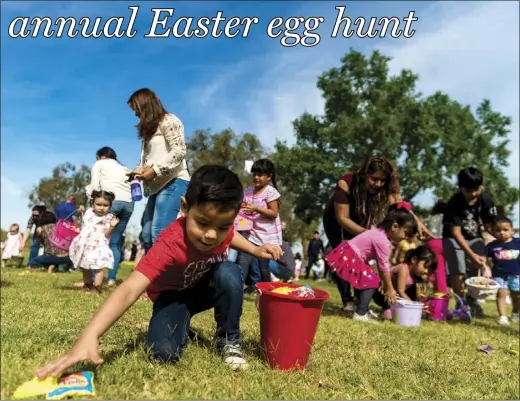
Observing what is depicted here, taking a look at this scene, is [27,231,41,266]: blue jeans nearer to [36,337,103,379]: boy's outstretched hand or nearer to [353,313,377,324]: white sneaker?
[353,313,377,324]: white sneaker

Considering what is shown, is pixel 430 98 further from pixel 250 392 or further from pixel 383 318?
pixel 250 392

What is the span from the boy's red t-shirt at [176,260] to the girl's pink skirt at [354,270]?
2656mm

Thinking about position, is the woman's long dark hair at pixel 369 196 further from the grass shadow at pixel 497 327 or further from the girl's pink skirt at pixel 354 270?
the grass shadow at pixel 497 327

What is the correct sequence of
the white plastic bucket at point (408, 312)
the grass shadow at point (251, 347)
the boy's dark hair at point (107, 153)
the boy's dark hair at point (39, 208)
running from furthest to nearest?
the boy's dark hair at point (39, 208), the boy's dark hair at point (107, 153), the white plastic bucket at point (408, 312), the grass shadow at point (251, 347)

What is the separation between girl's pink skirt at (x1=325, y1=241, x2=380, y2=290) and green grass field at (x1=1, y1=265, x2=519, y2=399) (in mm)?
778

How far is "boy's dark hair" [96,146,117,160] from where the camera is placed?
6828 millimetres

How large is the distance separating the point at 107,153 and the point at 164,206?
266 centimetres

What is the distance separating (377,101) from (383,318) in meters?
23.7

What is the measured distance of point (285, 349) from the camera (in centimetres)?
258

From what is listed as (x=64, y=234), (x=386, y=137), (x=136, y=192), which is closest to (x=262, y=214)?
(x=136, y=192)

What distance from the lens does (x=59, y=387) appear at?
1807mm

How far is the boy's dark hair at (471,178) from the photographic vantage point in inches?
237

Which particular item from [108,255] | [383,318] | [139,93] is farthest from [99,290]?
[383,318]

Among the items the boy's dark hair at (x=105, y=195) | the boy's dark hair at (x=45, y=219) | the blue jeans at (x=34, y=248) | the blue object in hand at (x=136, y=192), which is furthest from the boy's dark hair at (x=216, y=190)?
the blue jeans at (x=34, y=248)
